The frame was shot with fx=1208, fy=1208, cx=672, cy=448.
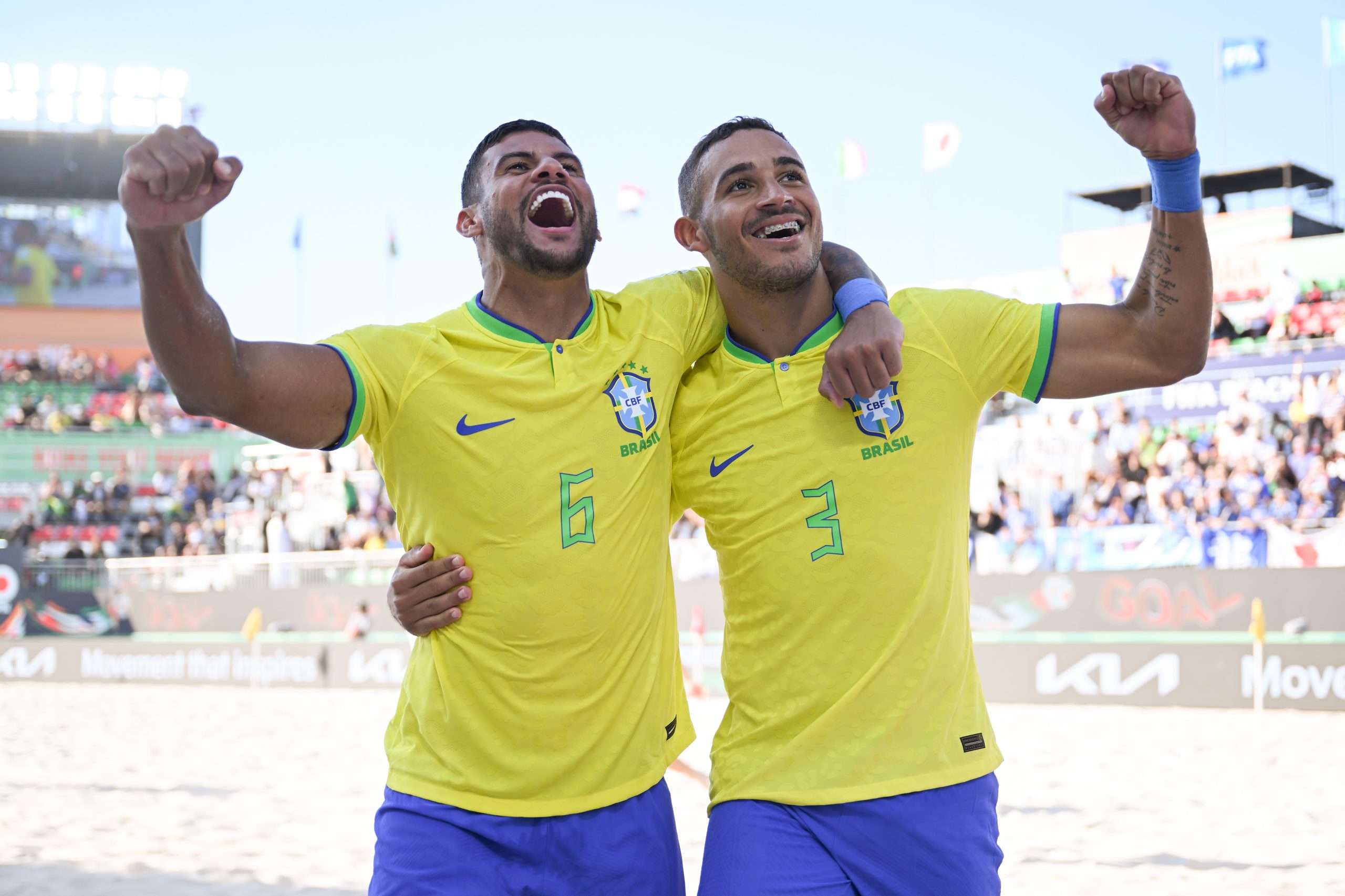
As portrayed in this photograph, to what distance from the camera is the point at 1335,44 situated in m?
26.1

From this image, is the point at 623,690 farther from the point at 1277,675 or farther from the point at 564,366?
the point at 1277,675

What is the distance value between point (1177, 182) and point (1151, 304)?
0.30 metres

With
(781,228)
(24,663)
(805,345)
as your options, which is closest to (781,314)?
(805,345)

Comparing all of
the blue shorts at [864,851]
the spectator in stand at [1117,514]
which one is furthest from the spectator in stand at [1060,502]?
the blue shorts at [864,851]

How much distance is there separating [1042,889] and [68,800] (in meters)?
6.79

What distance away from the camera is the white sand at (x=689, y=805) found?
20.5 ft

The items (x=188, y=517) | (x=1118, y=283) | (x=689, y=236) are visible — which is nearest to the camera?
(x=689, y=236)

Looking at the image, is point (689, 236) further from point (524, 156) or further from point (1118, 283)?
point (1118, 283)

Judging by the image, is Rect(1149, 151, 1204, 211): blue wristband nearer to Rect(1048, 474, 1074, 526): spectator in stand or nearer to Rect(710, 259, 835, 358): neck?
Rect(710, 259, 835, 358): neck

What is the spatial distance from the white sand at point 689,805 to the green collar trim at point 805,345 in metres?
3.69

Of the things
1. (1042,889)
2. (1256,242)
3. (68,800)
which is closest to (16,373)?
(68,800)

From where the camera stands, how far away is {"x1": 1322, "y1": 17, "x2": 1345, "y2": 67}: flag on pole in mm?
26016

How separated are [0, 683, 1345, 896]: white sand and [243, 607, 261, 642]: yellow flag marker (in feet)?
15.1

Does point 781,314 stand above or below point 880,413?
above
